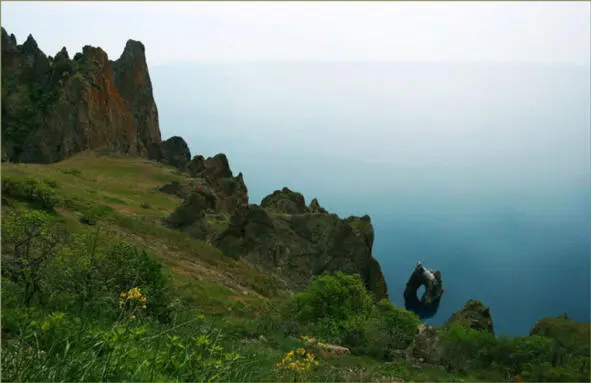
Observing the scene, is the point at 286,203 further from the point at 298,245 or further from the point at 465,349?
the point at 465,349

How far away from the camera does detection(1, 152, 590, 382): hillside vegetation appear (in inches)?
239

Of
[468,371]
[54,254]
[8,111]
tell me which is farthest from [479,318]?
[8,111]

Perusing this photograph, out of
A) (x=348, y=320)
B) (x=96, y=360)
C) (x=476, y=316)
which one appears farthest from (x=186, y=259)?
(x=96, y=360)

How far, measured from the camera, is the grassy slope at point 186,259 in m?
14.1

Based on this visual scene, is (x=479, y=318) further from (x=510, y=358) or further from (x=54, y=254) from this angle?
(x=54, y=254)

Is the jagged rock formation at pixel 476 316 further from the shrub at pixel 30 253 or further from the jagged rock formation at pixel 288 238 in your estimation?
the shrub at pixel 30 253

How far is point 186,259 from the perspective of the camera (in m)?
28.4

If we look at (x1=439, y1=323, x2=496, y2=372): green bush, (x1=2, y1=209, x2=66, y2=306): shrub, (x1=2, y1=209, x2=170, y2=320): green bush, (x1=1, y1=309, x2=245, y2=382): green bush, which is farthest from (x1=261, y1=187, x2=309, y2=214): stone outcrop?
(x1=1, y1=309, x2=245, y2=382): green bush

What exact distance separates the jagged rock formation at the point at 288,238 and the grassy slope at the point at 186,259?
1.92 m

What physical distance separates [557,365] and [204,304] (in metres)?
14.9

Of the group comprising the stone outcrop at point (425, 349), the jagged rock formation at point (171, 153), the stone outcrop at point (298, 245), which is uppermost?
the jagged rock formation at point (171, 153)

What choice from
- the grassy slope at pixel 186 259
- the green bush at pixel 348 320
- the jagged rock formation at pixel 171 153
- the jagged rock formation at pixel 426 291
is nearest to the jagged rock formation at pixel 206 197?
the grassy slope at pixel 186 259

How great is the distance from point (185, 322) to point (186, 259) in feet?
71.4

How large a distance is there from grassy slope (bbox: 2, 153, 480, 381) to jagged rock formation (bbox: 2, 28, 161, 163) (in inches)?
394
